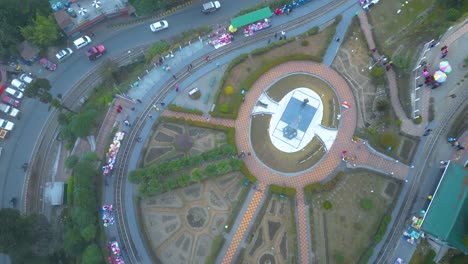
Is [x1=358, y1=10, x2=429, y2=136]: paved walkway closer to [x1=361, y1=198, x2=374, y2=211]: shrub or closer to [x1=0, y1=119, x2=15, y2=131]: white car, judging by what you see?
[x1=361, y1=198, x2=374, y2=211]: shrub

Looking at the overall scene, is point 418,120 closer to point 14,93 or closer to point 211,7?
point 211,7

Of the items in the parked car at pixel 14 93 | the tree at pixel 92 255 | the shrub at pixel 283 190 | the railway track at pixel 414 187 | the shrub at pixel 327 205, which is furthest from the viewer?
the parked car at pixel 14 93

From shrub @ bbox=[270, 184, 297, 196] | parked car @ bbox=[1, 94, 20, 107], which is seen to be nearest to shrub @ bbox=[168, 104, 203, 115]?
shrub @ bbox=[270, 184, 297, 196]

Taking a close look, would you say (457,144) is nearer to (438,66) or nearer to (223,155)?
(438,66)

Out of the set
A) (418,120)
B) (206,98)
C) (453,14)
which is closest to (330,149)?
(418,120)

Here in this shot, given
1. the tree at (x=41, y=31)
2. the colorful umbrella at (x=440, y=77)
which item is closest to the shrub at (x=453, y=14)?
the colorful umbrella at (x=440, y=77)

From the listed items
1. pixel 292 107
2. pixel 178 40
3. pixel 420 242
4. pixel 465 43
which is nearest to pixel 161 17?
pixel 178 40

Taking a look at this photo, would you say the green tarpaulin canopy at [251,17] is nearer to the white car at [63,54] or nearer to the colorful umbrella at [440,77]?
the colorful umbrella at [440,77]
